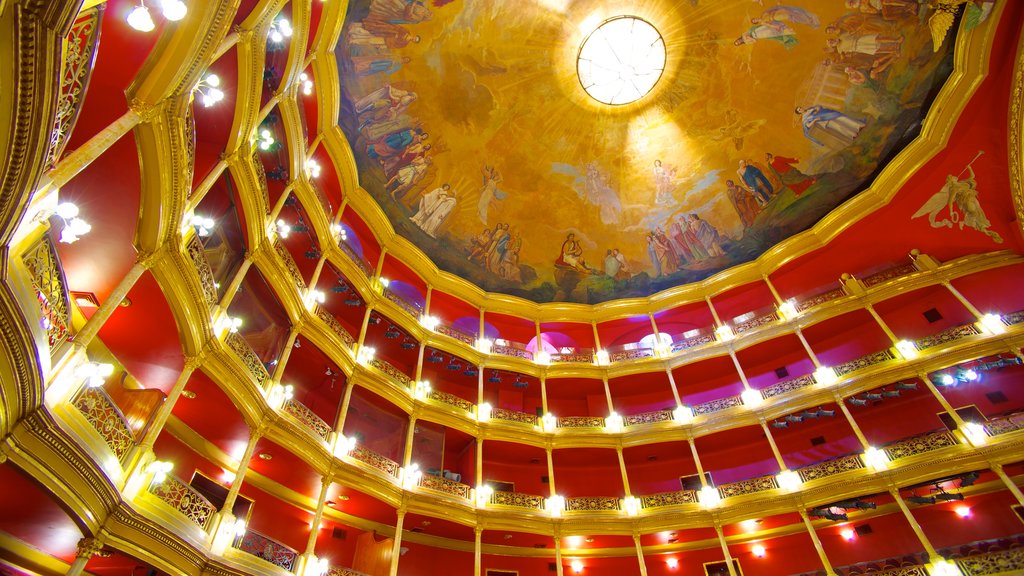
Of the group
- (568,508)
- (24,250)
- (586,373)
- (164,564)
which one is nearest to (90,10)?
(24,250)

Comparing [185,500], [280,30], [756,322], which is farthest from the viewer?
[756,322]

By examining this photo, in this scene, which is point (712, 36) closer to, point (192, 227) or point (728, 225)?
point (728, 225)

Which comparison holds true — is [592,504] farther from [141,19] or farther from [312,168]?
[141,19]

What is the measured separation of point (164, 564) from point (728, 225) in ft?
77.6

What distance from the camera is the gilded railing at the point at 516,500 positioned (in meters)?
17.6

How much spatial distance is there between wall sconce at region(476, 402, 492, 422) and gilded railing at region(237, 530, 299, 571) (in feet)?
26.8

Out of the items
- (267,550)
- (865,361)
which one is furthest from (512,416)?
(865,361)

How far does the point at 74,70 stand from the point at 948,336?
2324 cm

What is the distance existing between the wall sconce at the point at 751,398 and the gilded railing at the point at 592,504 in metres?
5.93

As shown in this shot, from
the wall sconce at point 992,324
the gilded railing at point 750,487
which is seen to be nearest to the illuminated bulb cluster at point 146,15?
the gilded railing at point 750,487

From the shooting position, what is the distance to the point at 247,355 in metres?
13.3

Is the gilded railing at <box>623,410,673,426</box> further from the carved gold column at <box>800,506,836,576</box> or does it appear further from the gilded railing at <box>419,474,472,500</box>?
the gilded railing at <box>419,474,472,500</box>

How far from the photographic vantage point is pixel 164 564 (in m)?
9.55

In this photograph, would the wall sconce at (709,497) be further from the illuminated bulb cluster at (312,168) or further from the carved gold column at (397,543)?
the illuminated bulb cluster at (312,168)
